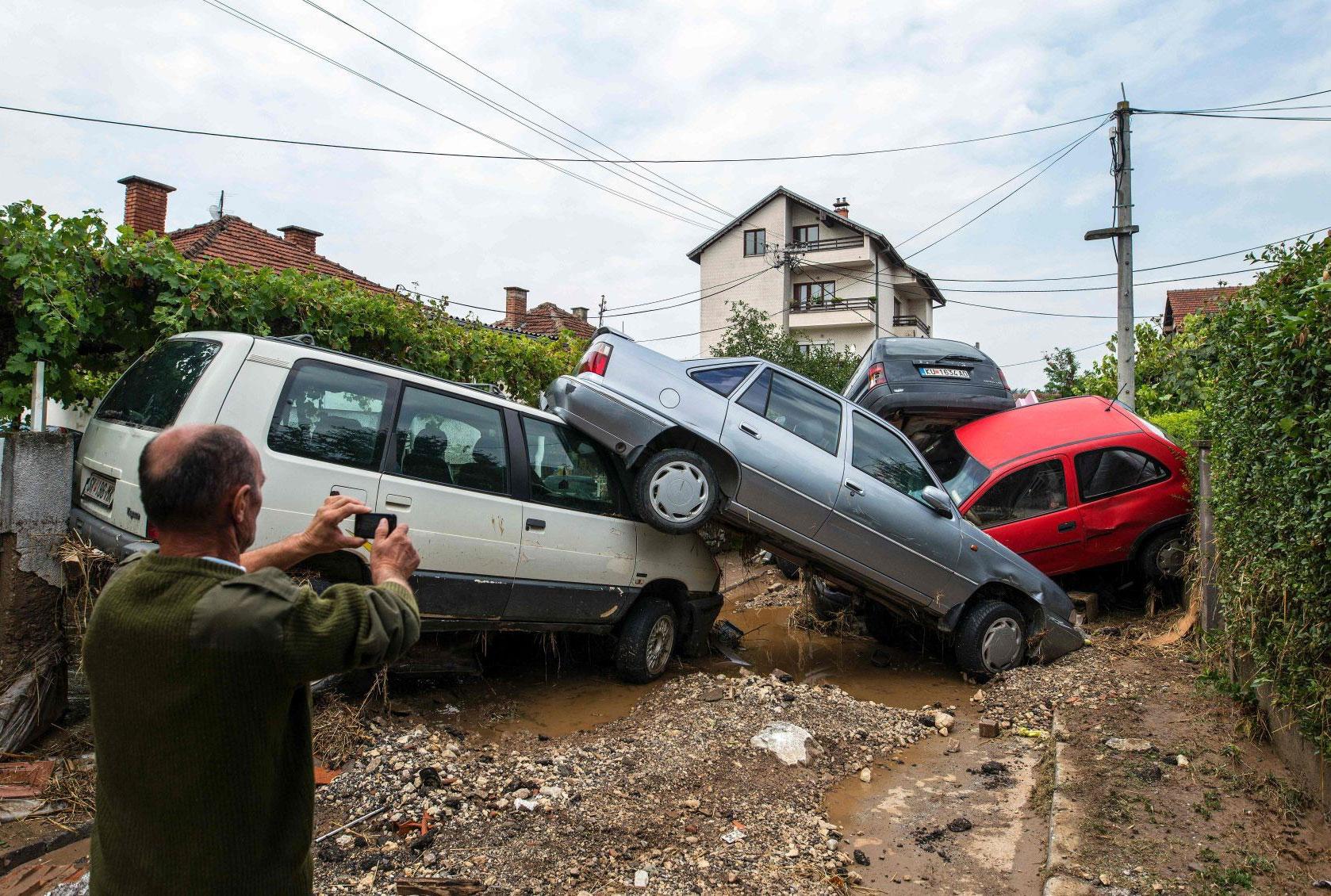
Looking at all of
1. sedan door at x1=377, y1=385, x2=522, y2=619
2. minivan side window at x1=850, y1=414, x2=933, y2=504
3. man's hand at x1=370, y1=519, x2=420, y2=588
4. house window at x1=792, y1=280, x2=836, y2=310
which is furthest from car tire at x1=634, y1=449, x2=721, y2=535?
house window at x1=792, y1=280, x2=836, y2=310

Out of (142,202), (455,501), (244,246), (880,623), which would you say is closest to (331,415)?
(455,501)

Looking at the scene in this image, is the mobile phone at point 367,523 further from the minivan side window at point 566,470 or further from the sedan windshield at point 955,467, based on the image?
the sedan windshield at point 955,467

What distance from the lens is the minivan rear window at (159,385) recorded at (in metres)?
4.57

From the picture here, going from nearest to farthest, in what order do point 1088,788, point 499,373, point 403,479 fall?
point 1088,788 < point 403,479 < point 499,373

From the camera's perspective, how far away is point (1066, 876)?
3.65 meters

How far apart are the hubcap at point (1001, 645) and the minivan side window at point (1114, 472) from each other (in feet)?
6.89

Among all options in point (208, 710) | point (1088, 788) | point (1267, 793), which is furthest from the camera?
point (1088, 788)

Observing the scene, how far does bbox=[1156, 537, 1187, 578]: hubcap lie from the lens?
8711mm

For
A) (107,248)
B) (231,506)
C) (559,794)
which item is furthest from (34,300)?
(231,506)

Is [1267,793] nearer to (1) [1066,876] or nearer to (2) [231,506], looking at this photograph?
(1) [1066,876]

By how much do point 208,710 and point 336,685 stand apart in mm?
3690

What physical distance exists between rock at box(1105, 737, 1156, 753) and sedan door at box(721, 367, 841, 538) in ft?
7.67

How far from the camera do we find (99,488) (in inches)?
187

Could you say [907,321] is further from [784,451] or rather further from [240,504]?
[240,504]
